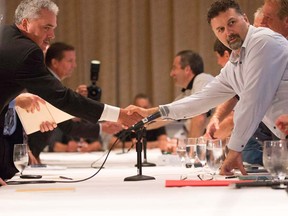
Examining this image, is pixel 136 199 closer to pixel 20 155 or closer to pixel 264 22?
pixel 20 155

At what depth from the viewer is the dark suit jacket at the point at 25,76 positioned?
10.2 ft

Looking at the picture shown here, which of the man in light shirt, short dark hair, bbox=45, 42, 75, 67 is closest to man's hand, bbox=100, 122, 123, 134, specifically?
short dark hair, bbox=45, 42, 75, 67

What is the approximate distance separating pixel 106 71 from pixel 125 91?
0.37 meters

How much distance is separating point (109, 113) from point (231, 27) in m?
0.83

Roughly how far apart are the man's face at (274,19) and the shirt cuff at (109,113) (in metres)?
0.95

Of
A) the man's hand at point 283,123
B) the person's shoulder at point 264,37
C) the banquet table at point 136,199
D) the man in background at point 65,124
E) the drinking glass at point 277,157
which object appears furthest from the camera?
the man in background at point 65,124

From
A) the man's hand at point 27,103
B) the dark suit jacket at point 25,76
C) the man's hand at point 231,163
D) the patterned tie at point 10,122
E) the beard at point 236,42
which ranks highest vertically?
the beard at point 236,42

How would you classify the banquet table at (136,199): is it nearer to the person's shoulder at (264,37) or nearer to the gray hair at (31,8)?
the person's shoulder at (264,37)

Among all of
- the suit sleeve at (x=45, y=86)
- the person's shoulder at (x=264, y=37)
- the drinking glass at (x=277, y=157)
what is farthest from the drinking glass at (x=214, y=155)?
the suit sleeve at (x=45, y=86)

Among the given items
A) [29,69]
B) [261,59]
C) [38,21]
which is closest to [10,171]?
[29,69]

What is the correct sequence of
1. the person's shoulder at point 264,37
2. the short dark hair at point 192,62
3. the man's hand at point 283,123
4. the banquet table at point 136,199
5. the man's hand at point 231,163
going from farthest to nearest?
1. the short dark hair at point 192,62
2. the person's shoulder at point 264,37
3. the man's hand at point 231,163
4. the man's hand at point 283,123
5. the banquet table at point 136,199

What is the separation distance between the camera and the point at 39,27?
134 inches

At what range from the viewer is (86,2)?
862 cm

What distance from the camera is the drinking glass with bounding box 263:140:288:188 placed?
6.98ft
